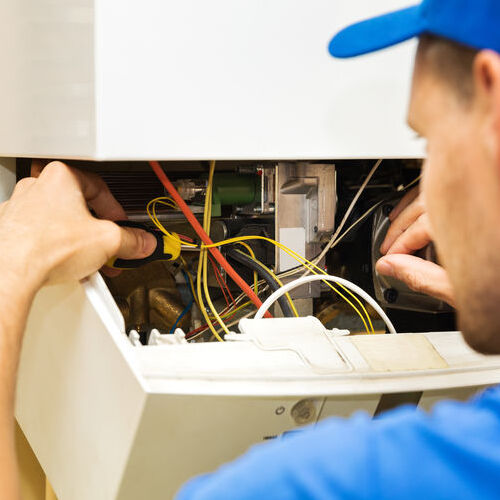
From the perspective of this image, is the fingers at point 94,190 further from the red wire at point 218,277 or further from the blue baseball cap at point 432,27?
the blue baseball cap at point 432,27

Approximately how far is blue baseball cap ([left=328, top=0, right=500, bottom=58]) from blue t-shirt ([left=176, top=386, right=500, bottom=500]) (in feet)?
0.90

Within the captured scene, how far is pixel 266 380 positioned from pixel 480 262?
281 millimetres

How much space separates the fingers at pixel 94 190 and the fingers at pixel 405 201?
0.46 metres

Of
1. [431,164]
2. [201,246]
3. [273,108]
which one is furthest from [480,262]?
[201,246]

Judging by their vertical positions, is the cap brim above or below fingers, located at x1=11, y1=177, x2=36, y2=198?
above

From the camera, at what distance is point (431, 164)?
56 cm

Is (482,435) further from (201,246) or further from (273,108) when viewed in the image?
(201,246)

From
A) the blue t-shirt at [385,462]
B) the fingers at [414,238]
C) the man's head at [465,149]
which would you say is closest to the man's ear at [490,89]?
the man's head at [465,149]

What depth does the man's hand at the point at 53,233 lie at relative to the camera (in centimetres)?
77

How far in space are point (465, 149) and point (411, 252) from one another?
504 millimetres

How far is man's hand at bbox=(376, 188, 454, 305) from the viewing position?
2.97 feet

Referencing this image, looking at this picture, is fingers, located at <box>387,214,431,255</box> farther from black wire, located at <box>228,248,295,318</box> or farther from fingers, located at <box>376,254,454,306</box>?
black wire, located at <box>228,248,295,318</box>

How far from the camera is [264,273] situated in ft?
3.26

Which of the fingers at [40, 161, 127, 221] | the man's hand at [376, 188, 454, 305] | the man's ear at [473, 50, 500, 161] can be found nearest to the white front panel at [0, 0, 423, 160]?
the fingers at [40, 161, 127, 221]
